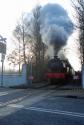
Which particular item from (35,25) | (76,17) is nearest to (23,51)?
(35,25)

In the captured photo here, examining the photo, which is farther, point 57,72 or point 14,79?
point 57,72

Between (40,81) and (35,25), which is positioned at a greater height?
(35,25)

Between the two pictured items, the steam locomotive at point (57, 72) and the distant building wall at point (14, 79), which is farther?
the steam locomotive at point (57, 72)

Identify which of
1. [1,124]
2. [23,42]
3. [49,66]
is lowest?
[1,124]

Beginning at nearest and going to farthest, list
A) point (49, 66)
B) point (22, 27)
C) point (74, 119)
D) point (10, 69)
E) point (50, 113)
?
point (74, 119) < point (50, 113) < point (49, 66) < point (22, 27) < point (10, 69)

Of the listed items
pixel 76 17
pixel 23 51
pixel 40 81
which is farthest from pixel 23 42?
pixel 76 17

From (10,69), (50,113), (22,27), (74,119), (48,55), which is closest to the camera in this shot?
(74,119)

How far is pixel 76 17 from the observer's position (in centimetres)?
3753

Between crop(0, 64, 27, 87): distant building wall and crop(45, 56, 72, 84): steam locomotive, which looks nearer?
crop(0, 64, 27, 87): distant building wall

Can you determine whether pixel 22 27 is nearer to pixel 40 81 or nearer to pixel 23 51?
pixel 23 51

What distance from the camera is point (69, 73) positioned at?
4672 cm

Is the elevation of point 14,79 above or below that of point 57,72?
below

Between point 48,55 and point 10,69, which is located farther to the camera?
point 10,69

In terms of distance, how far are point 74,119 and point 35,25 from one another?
38.6 metres
